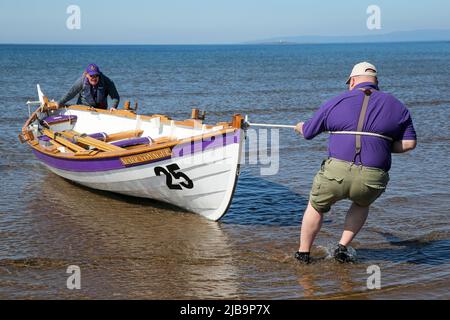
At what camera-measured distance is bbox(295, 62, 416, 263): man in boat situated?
5.49 metres

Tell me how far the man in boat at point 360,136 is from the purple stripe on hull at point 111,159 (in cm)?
175

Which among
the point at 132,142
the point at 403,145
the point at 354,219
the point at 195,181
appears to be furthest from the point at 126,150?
the point at 403,145

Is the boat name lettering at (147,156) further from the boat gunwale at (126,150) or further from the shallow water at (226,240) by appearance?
the shallow water at (226,240)

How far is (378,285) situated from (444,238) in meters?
1.86

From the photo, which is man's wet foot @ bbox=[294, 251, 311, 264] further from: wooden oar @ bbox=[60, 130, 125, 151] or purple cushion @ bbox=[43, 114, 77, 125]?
purple cushion @ bbox=[43, 114, 77, 125]

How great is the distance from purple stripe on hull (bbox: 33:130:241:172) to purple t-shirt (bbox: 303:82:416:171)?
6.09 feet

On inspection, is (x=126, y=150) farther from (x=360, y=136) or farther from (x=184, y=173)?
(x=360, y=136)

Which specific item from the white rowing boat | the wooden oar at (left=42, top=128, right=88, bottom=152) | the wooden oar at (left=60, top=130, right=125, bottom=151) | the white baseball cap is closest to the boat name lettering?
the white rowing boat

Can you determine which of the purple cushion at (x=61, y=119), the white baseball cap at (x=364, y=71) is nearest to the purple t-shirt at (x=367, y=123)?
the white baseball cap at (x=364, y=71)

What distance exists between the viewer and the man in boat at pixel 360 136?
18.0 feet

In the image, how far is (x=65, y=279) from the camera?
6.24 metres
